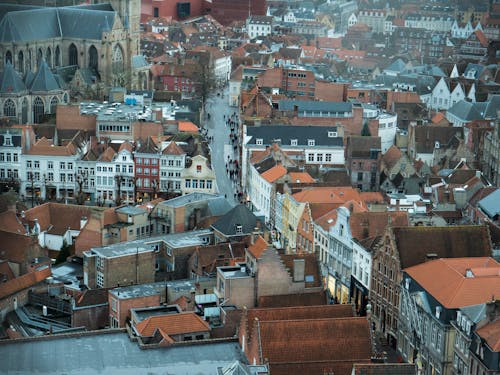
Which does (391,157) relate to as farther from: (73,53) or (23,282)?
(73,53)

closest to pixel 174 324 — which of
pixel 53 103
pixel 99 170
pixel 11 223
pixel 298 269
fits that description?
pixel 298 269

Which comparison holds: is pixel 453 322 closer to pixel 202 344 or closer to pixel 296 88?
pixel 202 344

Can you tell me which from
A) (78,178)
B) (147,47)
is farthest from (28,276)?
(147,47)

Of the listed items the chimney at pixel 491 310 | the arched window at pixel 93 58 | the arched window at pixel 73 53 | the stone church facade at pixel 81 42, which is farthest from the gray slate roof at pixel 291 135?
the arched window at pixel 73 53

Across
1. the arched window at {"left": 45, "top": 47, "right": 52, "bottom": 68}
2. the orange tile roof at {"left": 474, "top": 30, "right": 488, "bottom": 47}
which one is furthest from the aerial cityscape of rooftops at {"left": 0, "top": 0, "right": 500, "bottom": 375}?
the orange tile roof at {"left": 474, "top": 30, "right": 488, "bottom": 47}

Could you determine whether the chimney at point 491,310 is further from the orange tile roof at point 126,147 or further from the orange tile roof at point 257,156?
the orange tile roof at point 126,147
